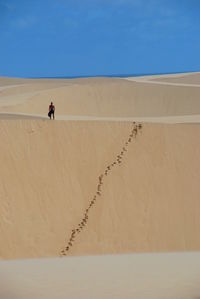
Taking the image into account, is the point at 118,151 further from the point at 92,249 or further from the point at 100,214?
the point at 92,249

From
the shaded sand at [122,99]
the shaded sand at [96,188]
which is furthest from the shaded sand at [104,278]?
the shaded sand at [122,99]

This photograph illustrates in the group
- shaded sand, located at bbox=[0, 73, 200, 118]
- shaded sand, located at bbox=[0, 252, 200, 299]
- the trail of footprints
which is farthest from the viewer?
shaded sand, located at bbox=[0, 73, 200, 118]

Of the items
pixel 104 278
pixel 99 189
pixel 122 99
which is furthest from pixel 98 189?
pixel 122 99

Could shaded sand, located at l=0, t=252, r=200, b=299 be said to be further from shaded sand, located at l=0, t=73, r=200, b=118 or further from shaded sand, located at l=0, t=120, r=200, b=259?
shaded sand, located at l=0, t=73, r=200, b=118

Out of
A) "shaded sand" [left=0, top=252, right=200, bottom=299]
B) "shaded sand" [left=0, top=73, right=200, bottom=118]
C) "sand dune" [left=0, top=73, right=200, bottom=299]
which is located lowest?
"shaded sand" [left=0, top=252, right=200, bottom=299]

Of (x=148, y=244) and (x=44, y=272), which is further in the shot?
(x=148, y=244)

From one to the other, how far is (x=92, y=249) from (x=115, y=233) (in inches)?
31.9

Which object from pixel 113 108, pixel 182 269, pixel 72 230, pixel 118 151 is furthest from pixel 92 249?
pixel 113 108

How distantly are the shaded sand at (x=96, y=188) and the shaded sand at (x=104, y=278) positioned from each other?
11.4ft

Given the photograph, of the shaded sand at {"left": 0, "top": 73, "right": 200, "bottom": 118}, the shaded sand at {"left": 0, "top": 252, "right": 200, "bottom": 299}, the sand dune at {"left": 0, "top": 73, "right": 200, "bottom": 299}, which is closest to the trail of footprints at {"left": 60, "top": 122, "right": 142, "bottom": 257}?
the sand dune at {"left": 0, "top": 73, "right": 200, "bottom": 299}

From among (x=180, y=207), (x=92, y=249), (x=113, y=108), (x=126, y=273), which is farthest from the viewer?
(x=113, y=108)

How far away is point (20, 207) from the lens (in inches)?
648

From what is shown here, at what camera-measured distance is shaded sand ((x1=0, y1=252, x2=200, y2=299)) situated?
9.52 m

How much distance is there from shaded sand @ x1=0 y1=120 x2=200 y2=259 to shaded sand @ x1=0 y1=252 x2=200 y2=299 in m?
3.46
